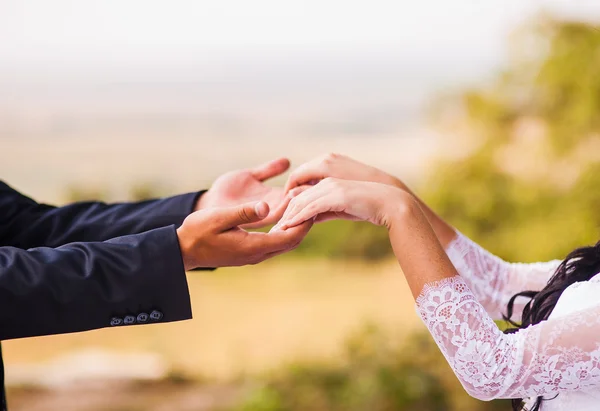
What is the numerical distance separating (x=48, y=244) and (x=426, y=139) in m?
2.09

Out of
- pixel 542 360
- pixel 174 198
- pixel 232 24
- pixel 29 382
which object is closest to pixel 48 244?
pixel 174 198

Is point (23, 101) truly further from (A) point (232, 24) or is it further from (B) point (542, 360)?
(B) point (542, 360)

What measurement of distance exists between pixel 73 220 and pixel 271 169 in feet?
1.37

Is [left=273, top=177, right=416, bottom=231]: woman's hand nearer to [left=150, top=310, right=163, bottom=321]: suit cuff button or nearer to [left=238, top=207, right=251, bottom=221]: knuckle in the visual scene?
[left=238, top=207, right=251, bottom=221]: knuckle

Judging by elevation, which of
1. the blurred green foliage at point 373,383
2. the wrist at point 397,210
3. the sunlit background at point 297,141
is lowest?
the blurred green foliage at point 373,383

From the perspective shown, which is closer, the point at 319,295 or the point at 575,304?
the point at 575,304

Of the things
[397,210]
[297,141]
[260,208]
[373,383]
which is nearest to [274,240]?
[260,208]

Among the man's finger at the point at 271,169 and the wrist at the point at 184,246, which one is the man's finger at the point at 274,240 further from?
the man's finger at the point at 271,169

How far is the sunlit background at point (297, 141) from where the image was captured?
3113 mm

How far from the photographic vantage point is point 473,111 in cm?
320

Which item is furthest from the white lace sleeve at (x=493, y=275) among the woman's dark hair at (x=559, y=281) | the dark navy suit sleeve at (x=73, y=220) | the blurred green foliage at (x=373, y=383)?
the blurred green foliage at (x=373, y=383)

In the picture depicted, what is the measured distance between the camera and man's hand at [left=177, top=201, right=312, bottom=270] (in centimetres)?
112

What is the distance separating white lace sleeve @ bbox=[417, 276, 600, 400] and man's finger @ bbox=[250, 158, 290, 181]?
52 centimetres

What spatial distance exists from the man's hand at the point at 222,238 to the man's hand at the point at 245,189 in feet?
1.04
